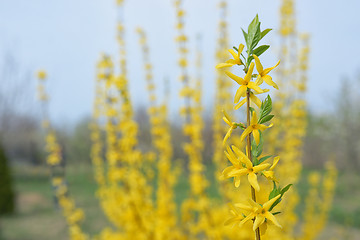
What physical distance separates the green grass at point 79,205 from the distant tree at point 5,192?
281 millimetres

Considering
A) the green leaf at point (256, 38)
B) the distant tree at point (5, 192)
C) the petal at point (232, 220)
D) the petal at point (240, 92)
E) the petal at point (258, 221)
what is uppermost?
the green leaf at point (256, 38)

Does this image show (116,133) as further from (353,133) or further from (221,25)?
(353,133)

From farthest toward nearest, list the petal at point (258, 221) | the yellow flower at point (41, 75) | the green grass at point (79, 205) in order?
the green grass at point (79, 205)
the yellow flower at point (41, 75)
the petal at point (258, 221)

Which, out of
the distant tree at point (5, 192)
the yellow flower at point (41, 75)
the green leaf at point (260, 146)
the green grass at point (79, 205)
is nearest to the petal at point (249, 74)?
the green leaf at point (260, 146)

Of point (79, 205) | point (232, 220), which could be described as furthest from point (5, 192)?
point (232, 220)

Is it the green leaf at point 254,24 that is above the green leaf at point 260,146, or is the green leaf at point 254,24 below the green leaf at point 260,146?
above

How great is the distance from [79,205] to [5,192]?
205 cm

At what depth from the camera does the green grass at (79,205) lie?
6.95 m

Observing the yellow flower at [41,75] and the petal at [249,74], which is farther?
the yellow flower at [41,75]

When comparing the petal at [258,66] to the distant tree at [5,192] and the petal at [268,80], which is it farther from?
the distant tree at [5,192]

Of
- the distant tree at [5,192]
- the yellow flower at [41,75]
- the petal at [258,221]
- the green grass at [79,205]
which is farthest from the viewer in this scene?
the distant tree at [5,192]

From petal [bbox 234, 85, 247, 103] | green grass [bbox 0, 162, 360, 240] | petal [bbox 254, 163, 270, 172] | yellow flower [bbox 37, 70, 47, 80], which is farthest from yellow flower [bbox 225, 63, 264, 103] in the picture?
green grass [bbox 0, 162, 360, 240]

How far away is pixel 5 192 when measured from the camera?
899 centimetres

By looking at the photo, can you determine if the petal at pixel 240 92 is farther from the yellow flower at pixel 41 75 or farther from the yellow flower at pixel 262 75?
the yellow flower at pixel 41 75
